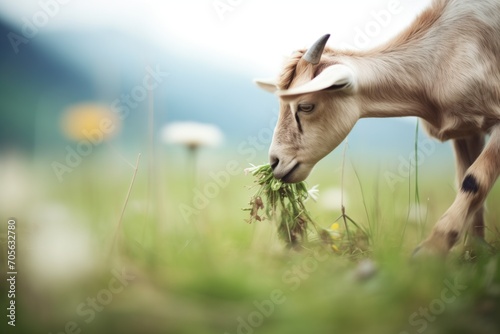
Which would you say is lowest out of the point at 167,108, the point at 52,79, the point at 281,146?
the point at 281,146

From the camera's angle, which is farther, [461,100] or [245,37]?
[245,37]

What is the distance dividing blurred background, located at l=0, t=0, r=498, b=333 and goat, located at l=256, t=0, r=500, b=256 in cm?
17

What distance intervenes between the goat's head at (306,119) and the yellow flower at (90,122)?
63 cm

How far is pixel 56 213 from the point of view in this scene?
1830 millimetres

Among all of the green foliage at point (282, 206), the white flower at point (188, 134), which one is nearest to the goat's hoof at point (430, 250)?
the green foliage at point (282, 206)

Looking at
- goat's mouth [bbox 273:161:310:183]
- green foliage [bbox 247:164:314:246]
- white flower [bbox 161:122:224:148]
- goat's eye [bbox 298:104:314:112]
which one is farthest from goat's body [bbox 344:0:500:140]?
white flower [bbox 161:122:224:148]

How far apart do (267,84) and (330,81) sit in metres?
0.40

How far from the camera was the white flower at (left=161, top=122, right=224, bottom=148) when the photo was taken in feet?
6.88

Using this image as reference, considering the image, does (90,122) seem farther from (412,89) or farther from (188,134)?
(412,89)

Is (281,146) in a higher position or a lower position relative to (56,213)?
higher

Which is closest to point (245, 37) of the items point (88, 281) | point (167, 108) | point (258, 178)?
point (167, 108)

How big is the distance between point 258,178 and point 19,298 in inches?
40.7

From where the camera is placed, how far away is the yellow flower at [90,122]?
6.43 ft

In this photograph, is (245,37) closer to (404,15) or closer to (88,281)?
(404,15)
